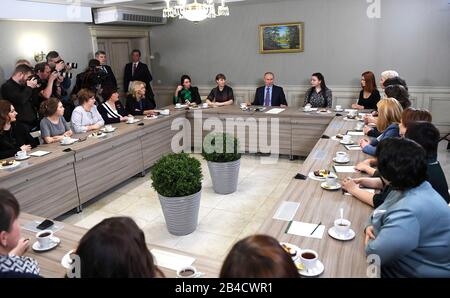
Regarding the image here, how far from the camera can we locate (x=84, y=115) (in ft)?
15.7

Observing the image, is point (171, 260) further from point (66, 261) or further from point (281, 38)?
point (281, 38)

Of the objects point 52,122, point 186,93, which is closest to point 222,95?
point 186,93

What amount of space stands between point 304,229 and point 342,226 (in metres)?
0.22

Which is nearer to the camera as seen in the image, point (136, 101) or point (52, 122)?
point (52, 122)

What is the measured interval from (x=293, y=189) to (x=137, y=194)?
252 cm

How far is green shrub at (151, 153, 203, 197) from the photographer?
3.21 m

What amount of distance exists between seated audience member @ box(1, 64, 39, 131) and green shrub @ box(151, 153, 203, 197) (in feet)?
7.97

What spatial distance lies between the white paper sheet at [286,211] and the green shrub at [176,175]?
3.51ft

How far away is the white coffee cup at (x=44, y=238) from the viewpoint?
2.03 metres

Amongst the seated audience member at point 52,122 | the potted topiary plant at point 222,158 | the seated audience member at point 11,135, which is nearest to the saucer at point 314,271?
the potted topiary plant at point 222,158

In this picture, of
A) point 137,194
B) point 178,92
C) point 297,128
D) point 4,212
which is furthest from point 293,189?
point 178,92

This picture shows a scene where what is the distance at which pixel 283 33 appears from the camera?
7.00m

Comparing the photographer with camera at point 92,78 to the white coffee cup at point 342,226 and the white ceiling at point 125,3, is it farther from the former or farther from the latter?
the white coffee cup at point 342,226
